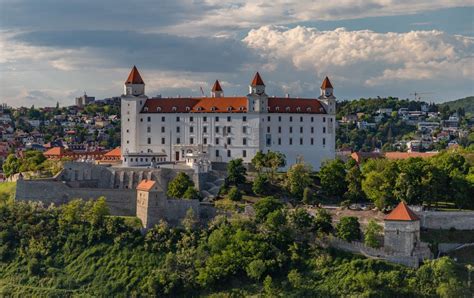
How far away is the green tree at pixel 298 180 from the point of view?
62.2m

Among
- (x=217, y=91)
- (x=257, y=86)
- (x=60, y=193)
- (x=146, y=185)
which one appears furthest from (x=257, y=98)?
(x=60, y=193)

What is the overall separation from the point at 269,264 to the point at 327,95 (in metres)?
25.3

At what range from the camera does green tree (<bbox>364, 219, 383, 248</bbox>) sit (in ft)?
172

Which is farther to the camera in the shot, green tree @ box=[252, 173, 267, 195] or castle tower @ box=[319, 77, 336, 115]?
castle tower @ box=[319, 77, 336, 115]

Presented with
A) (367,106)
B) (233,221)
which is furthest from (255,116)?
(367,106)

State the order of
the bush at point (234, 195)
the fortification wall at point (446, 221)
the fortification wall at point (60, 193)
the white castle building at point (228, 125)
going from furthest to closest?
the white castle building at point (228, 125)
the bush at point (234, 195)
the fortification wall at point (60, 193)
the fortification wall at point (446, 221)

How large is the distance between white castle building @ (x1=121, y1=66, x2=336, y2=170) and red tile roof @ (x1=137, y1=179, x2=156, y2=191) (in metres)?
9.73

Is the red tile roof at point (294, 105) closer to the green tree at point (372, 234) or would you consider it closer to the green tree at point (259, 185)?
Answer: the green tree at point (259, 185)

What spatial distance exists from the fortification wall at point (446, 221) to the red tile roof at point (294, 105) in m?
20.2

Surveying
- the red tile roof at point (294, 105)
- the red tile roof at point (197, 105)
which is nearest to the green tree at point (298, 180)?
the red tile roof at point (294, 105)

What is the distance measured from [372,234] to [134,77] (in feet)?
96.5

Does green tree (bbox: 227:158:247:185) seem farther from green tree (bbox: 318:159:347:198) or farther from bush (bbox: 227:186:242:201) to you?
green tree (bbox: 318:159:347:198)

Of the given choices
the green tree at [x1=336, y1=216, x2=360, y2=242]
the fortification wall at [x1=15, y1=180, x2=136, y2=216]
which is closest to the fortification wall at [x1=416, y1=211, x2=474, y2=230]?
the green tree at [x1=336, y1=216, x2=360, y2=242]

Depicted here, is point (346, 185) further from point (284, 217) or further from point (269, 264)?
point (269, 264)
